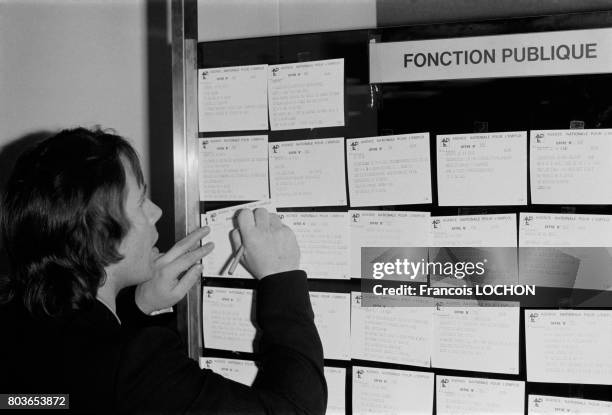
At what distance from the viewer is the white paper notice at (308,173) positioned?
122 centimetres

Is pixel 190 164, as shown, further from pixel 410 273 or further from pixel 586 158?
pixel 586 158

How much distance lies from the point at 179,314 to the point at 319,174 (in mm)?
492

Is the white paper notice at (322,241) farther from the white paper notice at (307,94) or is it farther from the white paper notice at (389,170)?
the white paper notice at (307,94)

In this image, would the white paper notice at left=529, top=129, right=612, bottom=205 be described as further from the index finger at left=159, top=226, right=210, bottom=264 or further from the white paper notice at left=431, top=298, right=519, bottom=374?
the index finger at left=159, top=226, right=210, bottom=264

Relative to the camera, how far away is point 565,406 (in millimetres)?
1101

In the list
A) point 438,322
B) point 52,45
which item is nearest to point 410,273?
point 438,322

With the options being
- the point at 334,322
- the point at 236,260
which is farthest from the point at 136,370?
the point at 334,322

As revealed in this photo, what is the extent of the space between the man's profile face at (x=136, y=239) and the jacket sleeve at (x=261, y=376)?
23cm

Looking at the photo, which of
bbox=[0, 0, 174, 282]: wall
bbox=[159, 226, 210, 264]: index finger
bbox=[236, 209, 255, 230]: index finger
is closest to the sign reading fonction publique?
bbox=[236, 209, 255, 230]: index finger

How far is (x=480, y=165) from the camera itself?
3.70 feet

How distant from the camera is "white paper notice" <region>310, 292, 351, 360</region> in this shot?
1.23 m

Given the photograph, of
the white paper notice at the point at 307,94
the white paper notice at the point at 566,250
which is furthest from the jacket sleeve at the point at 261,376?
the white paper notice at the point at 566,250

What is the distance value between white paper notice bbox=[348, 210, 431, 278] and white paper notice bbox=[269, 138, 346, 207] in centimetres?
7

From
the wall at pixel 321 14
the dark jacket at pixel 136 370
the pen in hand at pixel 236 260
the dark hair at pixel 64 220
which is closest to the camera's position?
the dark jacket at pixel 136 370
